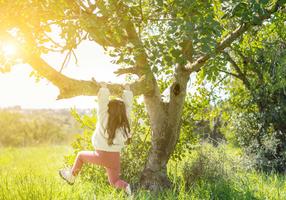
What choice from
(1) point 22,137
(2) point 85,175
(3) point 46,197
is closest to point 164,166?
(2) point 85,175

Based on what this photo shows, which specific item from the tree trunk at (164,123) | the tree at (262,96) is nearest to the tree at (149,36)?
the tree trunk at (164,123)

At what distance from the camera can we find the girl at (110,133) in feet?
24.8

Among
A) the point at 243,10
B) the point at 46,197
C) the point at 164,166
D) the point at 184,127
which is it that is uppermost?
the point at 243,10

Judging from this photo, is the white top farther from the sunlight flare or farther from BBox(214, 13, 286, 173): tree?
BBox(214, 13, 286, 173): tree

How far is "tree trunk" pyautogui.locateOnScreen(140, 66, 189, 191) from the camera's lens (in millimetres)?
8938

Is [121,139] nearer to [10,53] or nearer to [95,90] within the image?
[95,90]

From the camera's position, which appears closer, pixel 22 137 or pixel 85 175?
pixel 85 175

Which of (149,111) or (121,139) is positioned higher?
(149,111)

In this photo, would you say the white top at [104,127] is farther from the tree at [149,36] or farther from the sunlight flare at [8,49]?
the sunlight flare at [8,49]

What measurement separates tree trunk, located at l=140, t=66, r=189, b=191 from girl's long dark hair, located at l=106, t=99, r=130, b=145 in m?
1.38

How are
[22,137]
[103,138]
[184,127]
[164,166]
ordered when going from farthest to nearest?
[22,137] → [184,127] → [164,166] → [103,138]

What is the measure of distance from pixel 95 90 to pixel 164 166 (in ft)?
7.27

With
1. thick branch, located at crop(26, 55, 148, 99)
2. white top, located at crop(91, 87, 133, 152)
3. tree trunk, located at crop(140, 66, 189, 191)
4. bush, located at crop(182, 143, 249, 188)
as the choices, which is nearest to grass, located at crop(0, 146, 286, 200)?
bush, located at crop(182, 143, 249, 188)

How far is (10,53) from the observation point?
25.2 feet
